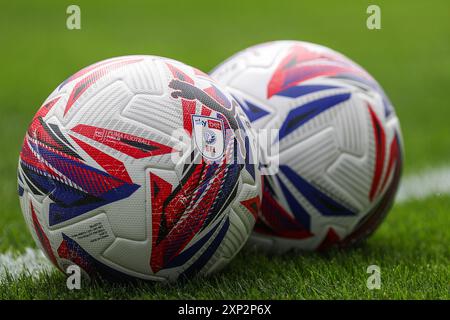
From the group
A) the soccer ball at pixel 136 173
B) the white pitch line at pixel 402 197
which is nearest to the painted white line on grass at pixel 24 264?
the white pitch line at pixel 402 197

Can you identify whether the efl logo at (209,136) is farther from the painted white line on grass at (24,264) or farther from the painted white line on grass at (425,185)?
the painted white line on grass at (425,185)

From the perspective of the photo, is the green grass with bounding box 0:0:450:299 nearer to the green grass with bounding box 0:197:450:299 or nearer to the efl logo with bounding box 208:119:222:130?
the green grass with bounding box 0:197:450:299

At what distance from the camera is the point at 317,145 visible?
4.31 m

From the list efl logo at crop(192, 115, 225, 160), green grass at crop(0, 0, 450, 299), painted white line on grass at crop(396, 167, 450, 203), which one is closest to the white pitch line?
painted white line on grass at crop(396, 167, 450, 203)

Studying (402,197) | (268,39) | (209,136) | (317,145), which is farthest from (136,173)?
(268,39)

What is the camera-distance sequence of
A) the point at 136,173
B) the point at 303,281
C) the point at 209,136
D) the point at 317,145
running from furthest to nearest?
1. the point at 317,145
2. the point at 303,281
3. the point at 209,136
4. the point at 136,173

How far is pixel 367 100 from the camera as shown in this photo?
4512 millimetres

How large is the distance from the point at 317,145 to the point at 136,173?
1297 mm

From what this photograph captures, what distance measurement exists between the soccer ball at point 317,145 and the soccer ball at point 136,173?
1.86 feet

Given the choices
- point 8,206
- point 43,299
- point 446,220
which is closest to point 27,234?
point 8,206

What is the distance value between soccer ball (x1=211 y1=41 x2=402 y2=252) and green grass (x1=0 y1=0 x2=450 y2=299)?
0.65ft

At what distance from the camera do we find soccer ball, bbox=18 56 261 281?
3.46 meters

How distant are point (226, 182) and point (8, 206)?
2.78 m

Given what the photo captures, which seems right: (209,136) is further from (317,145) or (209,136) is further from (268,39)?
(268,39)
